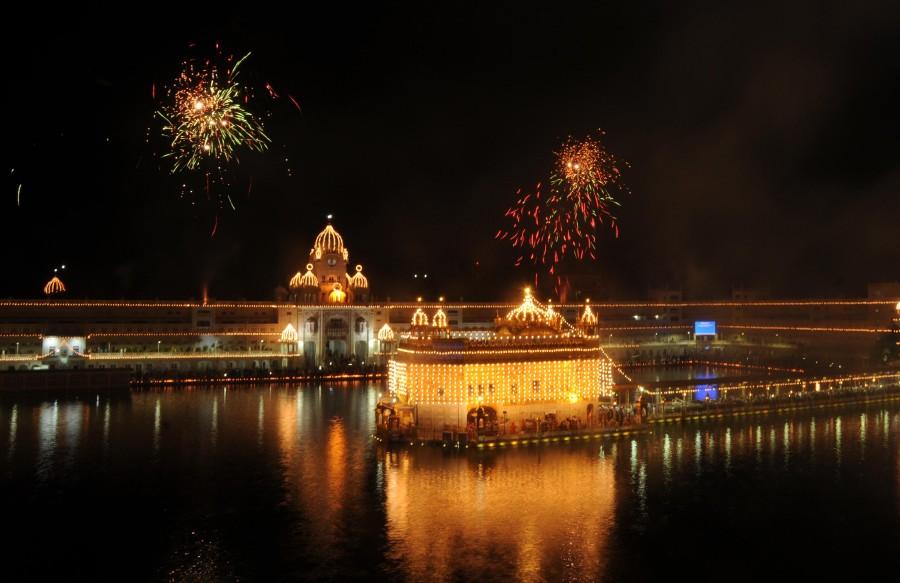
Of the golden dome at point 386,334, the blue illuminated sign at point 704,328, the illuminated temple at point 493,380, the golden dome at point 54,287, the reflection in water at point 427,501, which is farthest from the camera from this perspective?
the blue illuminated sign at point 704,328

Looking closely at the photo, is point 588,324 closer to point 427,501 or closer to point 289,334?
point 427,501

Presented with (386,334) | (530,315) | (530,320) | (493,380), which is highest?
(530,315)

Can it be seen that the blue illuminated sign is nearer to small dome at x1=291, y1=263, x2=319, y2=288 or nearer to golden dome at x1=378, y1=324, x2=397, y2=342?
golden dome at x1=378, y1=324, x2=397, y2=342

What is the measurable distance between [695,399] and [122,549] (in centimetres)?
2381

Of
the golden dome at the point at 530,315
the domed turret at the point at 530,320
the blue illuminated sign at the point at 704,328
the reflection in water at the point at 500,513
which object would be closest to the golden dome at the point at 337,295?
the domed turret at the point at 530,320

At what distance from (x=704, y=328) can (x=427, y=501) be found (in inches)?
1922

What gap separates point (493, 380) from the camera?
25.9 metres

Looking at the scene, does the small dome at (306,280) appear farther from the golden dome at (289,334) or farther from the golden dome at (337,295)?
the golden dome at (289,334)

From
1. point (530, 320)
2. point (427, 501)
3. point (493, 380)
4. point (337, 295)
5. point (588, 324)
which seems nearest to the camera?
point (427, 501)

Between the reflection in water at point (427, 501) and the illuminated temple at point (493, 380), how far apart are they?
4.41 ft

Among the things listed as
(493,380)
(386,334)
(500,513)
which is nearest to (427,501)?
(500,513)

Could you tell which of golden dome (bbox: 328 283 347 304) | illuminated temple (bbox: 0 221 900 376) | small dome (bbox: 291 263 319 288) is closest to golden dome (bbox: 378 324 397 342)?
illuminated temple (bbox: 0 221 900 376)

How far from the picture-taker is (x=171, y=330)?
46281 millimetres

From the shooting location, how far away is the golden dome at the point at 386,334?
5100cm
